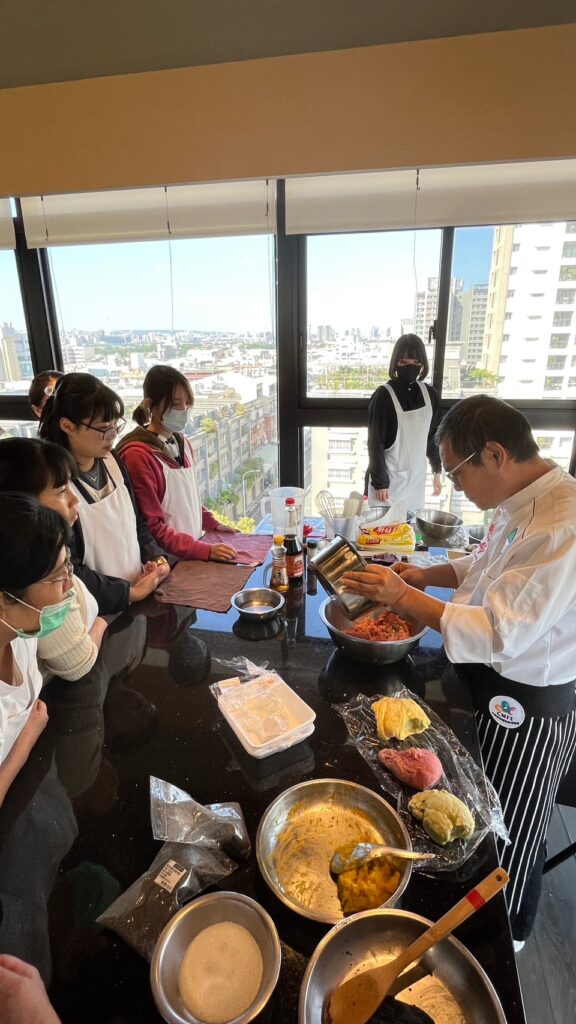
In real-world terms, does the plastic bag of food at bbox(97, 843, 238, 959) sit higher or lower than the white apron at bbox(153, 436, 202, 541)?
lower

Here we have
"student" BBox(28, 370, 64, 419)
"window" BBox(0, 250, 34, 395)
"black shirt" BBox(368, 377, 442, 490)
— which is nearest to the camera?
"student" BBox(28, 370, 64, 419)

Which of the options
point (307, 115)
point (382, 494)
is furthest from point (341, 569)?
point (307, 115)

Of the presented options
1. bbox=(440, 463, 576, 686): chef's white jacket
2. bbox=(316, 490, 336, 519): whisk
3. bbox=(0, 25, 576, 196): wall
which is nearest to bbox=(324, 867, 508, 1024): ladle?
bbox=(440, 463, 576, 686): chef's white jacket

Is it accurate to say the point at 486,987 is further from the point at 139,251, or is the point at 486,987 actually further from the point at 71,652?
the point at 139,251

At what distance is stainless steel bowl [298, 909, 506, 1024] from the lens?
2.18 feet

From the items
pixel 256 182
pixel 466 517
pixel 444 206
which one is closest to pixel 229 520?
pixel 466 517

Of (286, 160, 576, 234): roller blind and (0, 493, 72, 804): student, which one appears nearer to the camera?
(0, 493, 72, 804): student

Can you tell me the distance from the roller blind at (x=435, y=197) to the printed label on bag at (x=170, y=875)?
322 centimetres

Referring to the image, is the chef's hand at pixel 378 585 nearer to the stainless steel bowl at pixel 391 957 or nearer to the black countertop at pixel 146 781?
the black countertop at pixel 146 781

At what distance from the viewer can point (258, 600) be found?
1.71 m

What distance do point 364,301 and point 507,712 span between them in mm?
2800

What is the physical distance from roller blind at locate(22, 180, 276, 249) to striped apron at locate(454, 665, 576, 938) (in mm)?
2926

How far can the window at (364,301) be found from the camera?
3.19m

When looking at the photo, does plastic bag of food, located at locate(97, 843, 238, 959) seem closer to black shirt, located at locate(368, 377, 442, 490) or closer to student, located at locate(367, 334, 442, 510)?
student, located at locate(367, 334, 442, 510)
